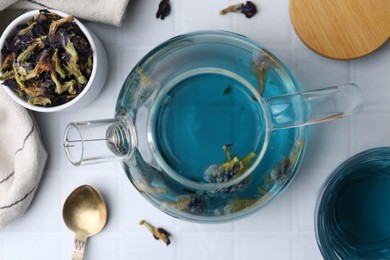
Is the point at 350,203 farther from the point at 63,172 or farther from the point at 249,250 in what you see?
the point at 63,172

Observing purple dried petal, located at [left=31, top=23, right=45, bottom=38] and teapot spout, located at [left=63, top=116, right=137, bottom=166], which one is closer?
teapot spout, located at [left=63, top=116, right=137, bottom=166]

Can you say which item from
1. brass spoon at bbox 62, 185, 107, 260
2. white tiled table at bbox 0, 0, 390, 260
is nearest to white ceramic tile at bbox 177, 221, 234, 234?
white tiled table at bbox 0, 0, 390, 260

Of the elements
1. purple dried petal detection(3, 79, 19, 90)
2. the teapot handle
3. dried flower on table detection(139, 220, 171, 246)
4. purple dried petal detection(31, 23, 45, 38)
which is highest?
purple dried petal detection(31, 23, 45, 38)

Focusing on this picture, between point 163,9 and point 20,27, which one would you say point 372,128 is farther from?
point 20,27

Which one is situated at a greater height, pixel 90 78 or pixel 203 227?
pixel 90 78

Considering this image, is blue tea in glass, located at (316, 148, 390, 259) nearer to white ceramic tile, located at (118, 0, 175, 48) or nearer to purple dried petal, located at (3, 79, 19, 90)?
white ceramic tile, located at (118, 0, 175, 48)

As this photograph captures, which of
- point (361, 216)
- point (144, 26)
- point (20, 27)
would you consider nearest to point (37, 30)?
point (20, 27)

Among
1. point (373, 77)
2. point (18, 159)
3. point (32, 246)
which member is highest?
point (373, 77)
